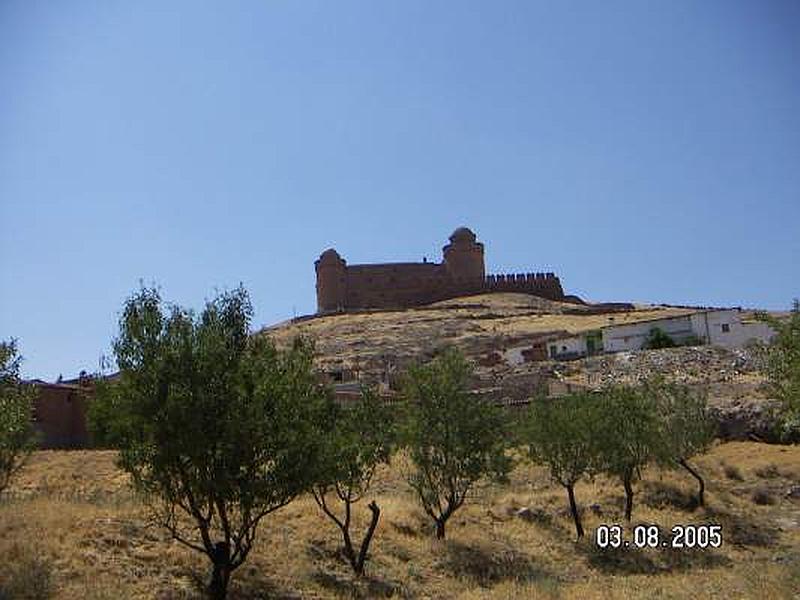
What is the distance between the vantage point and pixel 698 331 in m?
52.4

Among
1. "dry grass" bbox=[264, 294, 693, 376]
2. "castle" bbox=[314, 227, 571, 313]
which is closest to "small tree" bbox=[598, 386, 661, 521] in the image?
"dry grass" bbox=[264, 294, 693, 376]

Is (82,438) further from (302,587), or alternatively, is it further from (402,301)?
(402,301)

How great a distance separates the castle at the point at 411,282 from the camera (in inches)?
3460

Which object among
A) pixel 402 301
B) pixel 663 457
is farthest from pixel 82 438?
pixel 402 301

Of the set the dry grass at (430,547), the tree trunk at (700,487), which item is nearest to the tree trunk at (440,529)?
the dry grass at (430,547)

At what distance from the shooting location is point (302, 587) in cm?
1670

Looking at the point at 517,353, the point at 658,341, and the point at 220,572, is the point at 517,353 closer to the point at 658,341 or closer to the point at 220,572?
the point at 658,341

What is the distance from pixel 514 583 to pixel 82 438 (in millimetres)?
17146

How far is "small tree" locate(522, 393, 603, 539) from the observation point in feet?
78.9

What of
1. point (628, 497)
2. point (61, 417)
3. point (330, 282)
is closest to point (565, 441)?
point (628, 497)

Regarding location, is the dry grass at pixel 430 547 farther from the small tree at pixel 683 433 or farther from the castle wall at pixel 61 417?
the castle wall at pixel 61 417

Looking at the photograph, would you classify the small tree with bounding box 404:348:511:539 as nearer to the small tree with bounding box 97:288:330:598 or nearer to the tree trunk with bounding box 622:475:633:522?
the tree trunk with bounding box 622:475:633:522

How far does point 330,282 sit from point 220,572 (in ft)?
241

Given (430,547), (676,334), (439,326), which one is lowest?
(430,547)
